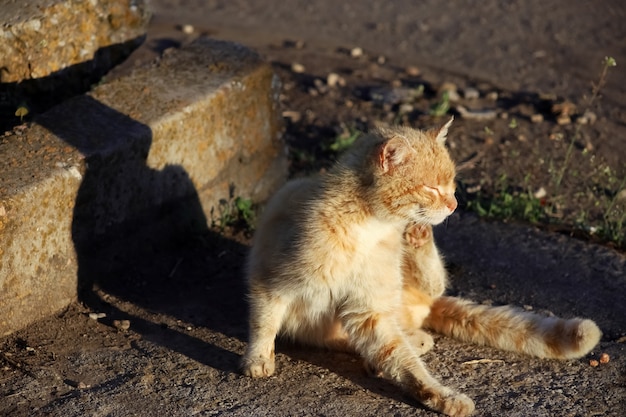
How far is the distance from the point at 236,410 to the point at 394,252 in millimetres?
1015

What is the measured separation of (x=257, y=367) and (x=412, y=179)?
1.10m

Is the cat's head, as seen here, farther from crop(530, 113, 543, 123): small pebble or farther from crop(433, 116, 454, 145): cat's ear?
crop(530, 113, 543, 123): small pebble

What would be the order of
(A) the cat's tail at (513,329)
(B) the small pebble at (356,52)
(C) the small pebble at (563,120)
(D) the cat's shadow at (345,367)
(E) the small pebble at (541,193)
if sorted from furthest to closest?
(B) the small pebble at (356,52) → (C) the small pebble at (563,120) → (E) the small pebble at (541,193) → (A) the cat's tail at (513,329) → (D) the cat's shadow at (345,367)

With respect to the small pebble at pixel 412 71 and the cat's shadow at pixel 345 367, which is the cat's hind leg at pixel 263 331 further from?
the small pebble at pixel 412 71

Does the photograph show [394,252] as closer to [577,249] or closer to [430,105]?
[577,249]

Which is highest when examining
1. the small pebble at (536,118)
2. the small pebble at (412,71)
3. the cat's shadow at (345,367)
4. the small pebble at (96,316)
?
the small pebble at (536,118)

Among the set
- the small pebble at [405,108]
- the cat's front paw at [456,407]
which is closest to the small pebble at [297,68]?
the small pebble at [405,108]

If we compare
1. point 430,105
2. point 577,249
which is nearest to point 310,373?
point 577,249

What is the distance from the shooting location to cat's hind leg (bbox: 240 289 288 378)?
4.06m

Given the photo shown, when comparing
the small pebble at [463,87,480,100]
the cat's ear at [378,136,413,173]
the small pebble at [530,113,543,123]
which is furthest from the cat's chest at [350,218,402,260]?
the small pebble at [463,87,480,100]

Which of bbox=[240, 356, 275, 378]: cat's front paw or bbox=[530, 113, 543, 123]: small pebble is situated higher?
bbox=[530, 113, 543, 123]: small pebble

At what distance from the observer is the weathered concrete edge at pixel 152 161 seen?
4.29 meters

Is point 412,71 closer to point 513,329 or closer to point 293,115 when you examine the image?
point 293,115

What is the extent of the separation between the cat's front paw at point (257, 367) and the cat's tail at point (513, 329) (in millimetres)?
967
